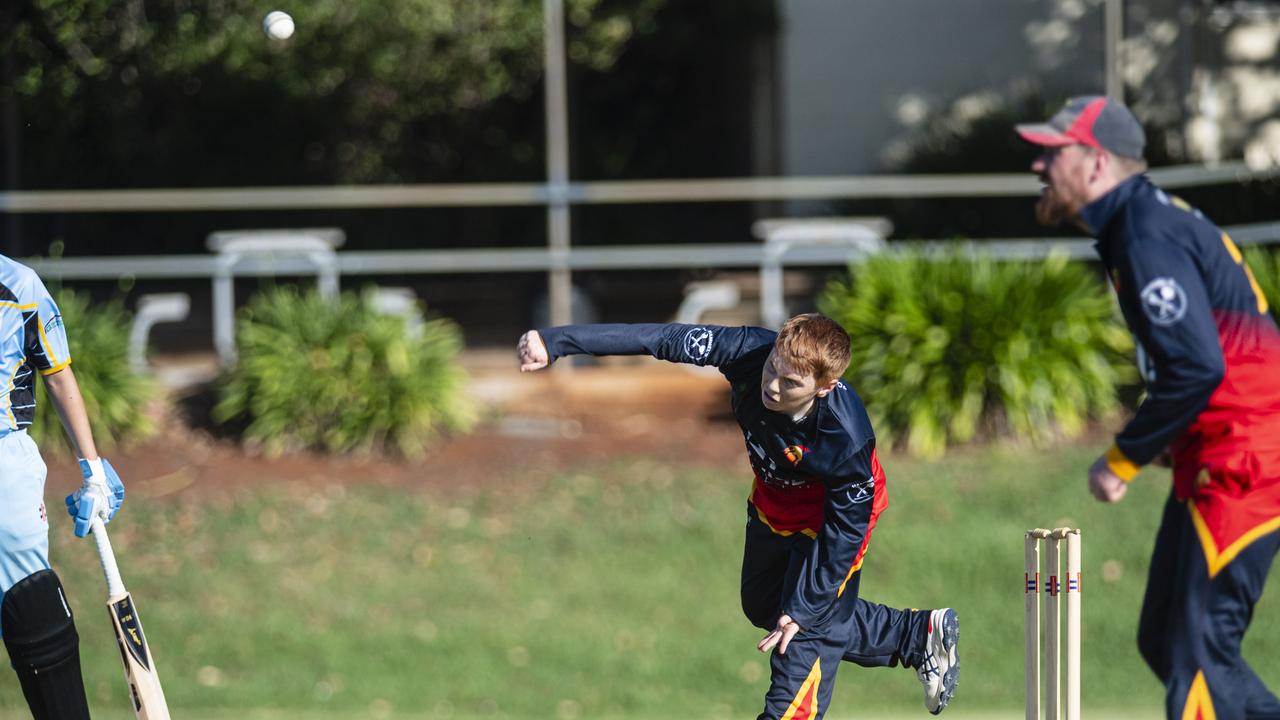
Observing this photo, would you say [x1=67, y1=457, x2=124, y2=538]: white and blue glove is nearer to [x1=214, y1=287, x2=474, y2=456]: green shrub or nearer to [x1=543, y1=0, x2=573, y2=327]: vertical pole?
[x1=214, y1=287, x2=474, y2=456]: green shrub

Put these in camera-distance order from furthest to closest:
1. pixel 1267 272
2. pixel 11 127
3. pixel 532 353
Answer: pixel 11 127 → pixel 1267 272 → pixel 532 353

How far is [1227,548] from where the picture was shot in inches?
167

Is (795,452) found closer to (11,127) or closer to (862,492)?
(862,492)

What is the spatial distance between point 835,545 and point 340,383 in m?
6.49

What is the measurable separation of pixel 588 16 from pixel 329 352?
31.0 ft

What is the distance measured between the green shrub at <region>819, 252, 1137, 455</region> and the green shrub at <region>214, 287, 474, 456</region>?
2.99 meters

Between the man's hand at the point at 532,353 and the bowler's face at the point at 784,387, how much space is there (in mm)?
714

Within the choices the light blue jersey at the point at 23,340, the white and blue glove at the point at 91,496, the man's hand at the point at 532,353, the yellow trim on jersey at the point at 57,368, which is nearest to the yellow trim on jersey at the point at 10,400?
the light blue jersey at the point at 23,340

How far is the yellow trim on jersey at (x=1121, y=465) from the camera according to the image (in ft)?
13.9

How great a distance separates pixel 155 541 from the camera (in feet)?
33.0

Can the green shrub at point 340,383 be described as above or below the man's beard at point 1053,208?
below

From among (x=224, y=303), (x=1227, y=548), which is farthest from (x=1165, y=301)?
(x=224, y=303)

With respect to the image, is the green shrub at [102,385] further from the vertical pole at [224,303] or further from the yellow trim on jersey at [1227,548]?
the yellow trim on jersey at [1227,548]

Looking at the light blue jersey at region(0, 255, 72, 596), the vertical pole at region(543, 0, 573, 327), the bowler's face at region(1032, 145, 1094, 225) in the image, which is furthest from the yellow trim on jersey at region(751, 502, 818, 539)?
the vertical pole at region(543, 0, 573, 327)
